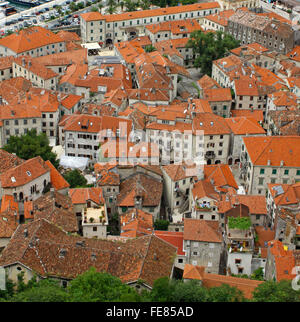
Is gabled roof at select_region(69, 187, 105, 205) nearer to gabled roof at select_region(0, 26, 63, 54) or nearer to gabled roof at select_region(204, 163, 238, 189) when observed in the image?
gabled roof at select_region(204, 163, 238, 189)

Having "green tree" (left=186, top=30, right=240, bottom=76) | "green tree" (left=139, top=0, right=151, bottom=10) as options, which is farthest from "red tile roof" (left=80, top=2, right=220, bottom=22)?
"green tree" (left=186, top=30, right=240, bottom=76)

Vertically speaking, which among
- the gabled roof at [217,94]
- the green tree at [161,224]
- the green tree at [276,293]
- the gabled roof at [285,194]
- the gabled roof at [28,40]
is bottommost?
the green tree at [161,224]

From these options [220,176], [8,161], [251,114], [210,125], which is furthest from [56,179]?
[251,114]

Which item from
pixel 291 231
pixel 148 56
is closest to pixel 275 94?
pixel 148 56

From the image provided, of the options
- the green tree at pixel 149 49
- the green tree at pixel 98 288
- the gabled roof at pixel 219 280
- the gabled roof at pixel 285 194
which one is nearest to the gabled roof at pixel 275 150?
the gabled roof at pixel 285 194

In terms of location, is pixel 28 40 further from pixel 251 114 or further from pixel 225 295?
pixel 225 295

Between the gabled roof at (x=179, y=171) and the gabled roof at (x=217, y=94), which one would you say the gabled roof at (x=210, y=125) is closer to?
the gabled roof at (x=179, y=171)

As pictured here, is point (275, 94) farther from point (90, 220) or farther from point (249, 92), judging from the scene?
point (90, 220)
